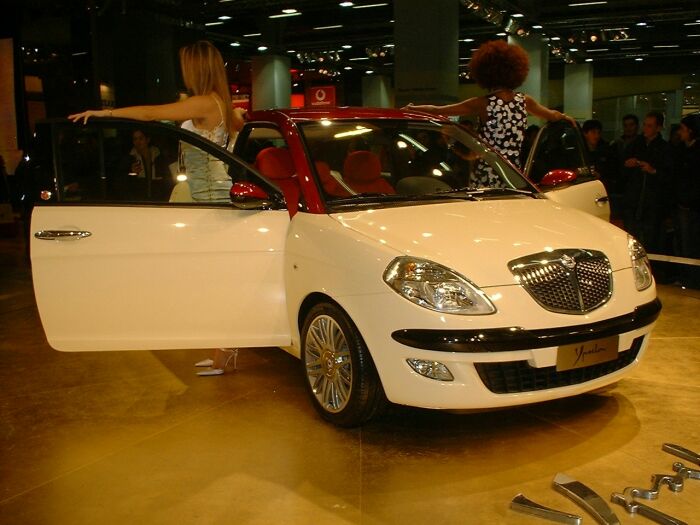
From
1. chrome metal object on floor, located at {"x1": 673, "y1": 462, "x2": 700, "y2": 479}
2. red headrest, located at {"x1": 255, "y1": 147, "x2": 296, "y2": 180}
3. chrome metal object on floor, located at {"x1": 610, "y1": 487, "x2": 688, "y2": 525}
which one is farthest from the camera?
red headrest, located at {"x1": 255, "y1": 147, "x2": 296, "y2": 180}

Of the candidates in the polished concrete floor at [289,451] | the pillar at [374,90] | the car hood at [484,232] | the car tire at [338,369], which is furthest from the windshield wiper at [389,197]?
the pillar at [374,90]

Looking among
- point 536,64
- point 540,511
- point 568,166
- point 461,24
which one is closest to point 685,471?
point 540,511

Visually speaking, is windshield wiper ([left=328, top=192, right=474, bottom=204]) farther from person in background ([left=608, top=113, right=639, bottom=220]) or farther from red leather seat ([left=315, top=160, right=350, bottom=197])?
person in background ([left=608, top=113, right=639, bottom=220])

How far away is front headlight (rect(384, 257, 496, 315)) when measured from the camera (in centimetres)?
332

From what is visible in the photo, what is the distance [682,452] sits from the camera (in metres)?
3.49

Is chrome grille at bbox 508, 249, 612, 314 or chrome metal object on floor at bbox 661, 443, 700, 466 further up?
chrome grille at bbox 508, 249, 612, 314

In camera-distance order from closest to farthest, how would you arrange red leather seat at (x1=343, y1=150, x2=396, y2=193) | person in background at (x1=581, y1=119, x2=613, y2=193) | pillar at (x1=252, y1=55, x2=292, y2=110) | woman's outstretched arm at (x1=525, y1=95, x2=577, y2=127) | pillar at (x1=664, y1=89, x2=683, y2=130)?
red leather seat at (x1=343, y1=150, x2=396, y2=193) < woman's outstretched arm at (x1=525, y1=95, x2=577, y2=127) < person in background at (x1=581, y1=119, x2=613, y2=193) < pillar at (x1=252, y1=55, x2=292, y2=110) < pillar at (x1=664, y1=89, x2=683, y2=130)

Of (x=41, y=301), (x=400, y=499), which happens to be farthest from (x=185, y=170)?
(x=400, y=499)

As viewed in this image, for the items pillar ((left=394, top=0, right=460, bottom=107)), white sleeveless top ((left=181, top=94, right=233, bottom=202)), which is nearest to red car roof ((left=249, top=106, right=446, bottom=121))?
white sleeveless top ((left=181, top=94, right=233, bottom=202))

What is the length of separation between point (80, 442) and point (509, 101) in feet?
11.7

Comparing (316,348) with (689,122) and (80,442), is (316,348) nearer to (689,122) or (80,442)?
(80,442)

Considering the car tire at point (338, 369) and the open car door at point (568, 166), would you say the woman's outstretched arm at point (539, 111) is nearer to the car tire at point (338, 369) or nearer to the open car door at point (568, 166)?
the open car door at point (568, 166)

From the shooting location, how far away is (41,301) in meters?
4.17

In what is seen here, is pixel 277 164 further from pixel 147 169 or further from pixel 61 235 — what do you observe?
pixel 61 235
